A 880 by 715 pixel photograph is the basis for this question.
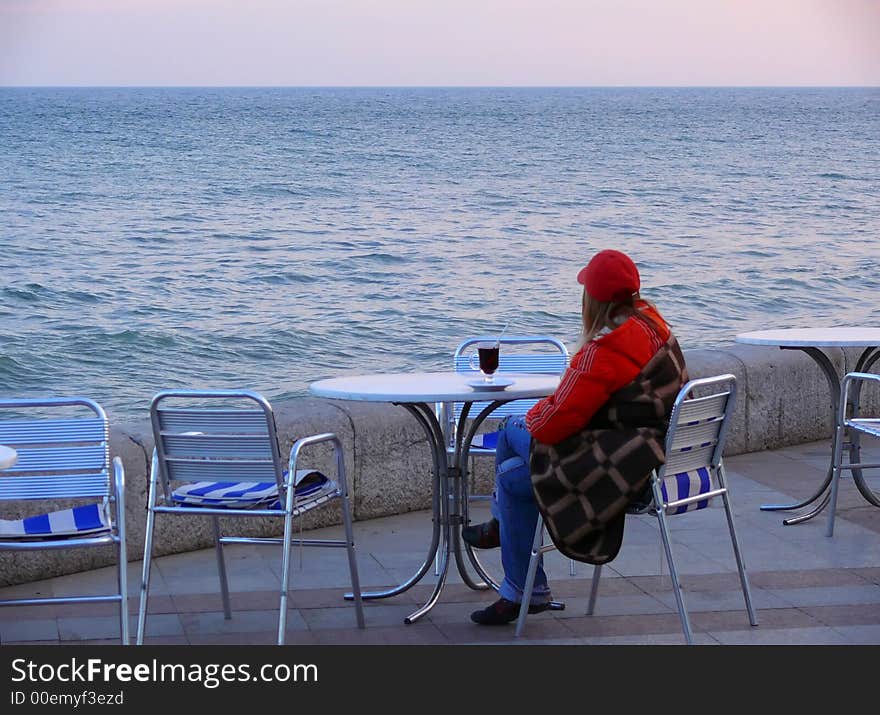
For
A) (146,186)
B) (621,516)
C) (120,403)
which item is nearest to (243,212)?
(146,186)

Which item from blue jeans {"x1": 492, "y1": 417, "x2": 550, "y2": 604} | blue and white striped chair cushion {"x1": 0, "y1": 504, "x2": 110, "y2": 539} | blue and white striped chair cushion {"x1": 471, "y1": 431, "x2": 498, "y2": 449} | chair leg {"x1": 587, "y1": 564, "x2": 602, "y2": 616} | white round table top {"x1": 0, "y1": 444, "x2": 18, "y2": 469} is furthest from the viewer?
blue and white striped chair cushion {"x1": 471, "y1": 431, "x2": 498, "y2": 449}

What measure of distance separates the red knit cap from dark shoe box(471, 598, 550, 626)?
1046 mm

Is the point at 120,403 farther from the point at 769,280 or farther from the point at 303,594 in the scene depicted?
the point at 769,280

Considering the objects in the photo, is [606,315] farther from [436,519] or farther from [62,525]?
[62,525]

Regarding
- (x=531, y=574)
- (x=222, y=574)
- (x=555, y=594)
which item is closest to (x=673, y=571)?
(x=531, y=574)

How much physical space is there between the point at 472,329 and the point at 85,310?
681 cm

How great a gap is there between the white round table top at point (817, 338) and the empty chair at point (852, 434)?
0.13 meters

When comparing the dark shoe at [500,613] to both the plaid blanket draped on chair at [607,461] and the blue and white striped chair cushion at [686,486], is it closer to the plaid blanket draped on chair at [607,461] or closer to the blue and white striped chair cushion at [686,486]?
the plaid blanket draped on chair at [607,461]

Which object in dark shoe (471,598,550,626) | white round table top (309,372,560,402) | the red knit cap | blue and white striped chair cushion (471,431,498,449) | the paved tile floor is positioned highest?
the red knit cap

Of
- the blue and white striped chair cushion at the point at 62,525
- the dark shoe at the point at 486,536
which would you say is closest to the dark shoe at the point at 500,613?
the dark shoe at the point at 486,536

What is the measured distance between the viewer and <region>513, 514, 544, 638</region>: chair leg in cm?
386

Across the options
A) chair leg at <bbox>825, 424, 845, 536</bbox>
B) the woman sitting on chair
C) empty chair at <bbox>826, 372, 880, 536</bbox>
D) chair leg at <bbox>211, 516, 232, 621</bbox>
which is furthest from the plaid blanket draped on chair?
chair leg at <bbox>825, 424, 845, 536</bbox>

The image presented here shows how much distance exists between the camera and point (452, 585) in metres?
4.59

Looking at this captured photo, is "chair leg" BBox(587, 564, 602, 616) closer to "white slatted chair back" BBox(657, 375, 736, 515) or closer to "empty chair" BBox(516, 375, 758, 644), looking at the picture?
"empty chair" BBox(516, 375, 758, 644)
